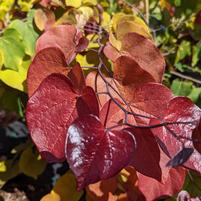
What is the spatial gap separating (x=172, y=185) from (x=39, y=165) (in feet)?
2.18

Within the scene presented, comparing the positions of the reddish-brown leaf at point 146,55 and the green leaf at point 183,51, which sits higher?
the reddish-brown leaf at point 146,55

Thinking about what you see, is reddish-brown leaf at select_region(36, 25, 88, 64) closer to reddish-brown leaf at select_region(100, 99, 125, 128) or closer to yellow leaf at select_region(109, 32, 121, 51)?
yellow leaf at select_region(109, 32, 121, 51)

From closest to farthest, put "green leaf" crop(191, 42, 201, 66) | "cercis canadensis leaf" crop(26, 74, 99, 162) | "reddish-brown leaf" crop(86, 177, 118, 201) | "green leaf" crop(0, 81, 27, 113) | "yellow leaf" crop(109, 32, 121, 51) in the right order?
"cercis canadensis leaf" crop(26, 74, 99, 162) → "yellow leaf" crop(109, 32, 121, 51) → "reddish-brown leaf" crop(86, 177, 118, 201) → "green leaf" crop(0, 81, 27, 113) → "green leaf" crop(191, 42, 201, 66)

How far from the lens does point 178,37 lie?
1654mm

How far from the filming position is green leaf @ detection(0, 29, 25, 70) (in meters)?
1.22


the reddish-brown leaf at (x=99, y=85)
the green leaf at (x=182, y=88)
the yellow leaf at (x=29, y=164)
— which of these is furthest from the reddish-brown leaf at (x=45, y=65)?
the yellow leaf at (x=29, y=164)

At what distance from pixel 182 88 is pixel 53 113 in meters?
0.71

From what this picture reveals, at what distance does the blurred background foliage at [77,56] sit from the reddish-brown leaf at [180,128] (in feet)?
0.77

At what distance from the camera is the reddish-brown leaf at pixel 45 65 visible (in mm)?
878

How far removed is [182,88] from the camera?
4.66 ft

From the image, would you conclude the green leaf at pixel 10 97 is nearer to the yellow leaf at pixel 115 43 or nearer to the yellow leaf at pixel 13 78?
the yellow leaf at pixel 13 78

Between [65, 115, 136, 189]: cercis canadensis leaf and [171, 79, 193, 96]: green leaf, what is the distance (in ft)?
2.46

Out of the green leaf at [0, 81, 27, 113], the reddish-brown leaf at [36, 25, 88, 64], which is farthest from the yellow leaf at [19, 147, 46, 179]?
the reddish-brown leaf at [36, 25, 88, 64]

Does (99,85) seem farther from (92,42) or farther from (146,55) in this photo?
(92,42)
